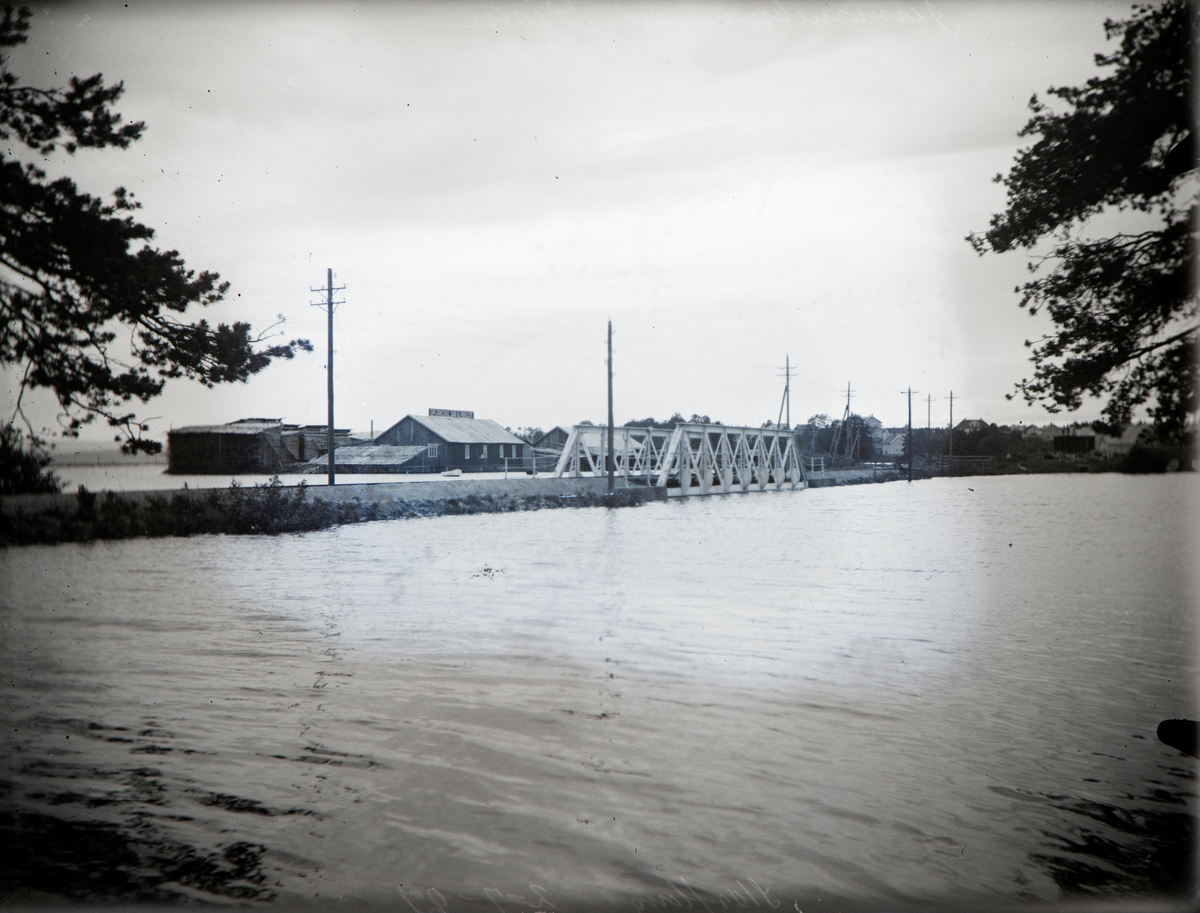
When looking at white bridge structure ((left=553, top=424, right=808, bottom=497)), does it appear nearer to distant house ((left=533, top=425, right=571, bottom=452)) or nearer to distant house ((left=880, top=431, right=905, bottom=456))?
distant house ((left=880, top=431, right=905, bottom=456))

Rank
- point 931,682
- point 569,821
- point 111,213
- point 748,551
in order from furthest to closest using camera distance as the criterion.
Answer: point 748,551 → point 931,682 → point 111,213 → point 569,821

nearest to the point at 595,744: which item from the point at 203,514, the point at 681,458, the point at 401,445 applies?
the point at 203,514

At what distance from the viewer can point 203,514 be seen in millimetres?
17266

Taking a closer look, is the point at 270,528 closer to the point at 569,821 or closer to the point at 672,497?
the point at 569,821

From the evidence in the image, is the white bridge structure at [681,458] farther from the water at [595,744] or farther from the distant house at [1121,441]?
the distant house at [1121,441]

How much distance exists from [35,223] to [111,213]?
1.76ft

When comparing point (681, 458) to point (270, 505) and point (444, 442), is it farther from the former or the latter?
point (270, 505)

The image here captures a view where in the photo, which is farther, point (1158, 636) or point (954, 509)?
point (954, 509)

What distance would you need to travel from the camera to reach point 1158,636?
25.5ft

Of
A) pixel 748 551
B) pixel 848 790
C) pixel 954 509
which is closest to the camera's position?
pixel 848 790

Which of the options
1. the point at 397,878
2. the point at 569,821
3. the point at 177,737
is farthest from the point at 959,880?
the point at 177,737

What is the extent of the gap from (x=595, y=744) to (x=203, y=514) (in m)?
15.5

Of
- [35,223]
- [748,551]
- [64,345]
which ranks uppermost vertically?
[35,223]

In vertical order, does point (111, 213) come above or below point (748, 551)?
above
